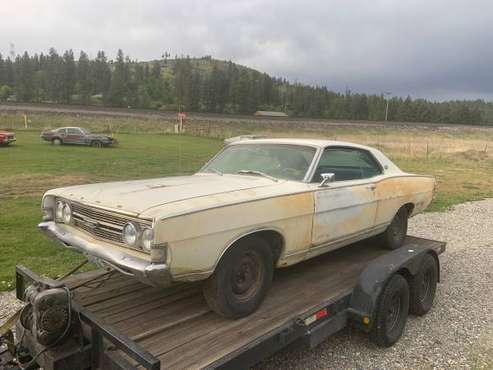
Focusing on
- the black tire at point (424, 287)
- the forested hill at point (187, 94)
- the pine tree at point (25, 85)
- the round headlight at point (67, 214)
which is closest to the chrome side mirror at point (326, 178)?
the black tire at point (424, 287)

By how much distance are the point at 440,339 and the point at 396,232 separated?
4.87 feet

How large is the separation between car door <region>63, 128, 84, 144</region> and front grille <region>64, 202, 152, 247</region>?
25.8 metres

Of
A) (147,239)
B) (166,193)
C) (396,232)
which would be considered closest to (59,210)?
(166,193)

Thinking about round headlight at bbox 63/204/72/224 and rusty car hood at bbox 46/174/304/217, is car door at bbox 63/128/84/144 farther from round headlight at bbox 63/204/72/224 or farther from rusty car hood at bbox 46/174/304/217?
round headlight at bbox 63/204/72/224

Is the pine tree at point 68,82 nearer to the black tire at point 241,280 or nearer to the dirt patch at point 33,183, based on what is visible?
the dirt patch at point 33,183

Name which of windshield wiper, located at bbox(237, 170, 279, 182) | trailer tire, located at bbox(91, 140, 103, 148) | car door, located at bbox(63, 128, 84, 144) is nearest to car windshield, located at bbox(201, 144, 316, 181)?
windshield wiper, located at bbox(237, 170, 279, 182)

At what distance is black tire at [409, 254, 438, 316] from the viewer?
4160 mm

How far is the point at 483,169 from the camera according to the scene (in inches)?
776

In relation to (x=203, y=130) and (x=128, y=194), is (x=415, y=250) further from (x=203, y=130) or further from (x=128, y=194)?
(x=203, y=130)

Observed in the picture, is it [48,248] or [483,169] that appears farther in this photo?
[483,169]

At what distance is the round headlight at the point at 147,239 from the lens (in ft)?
8.62

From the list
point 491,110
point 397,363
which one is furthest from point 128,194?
point 491,110

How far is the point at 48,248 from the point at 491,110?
540 feet

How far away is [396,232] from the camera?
513 cm
